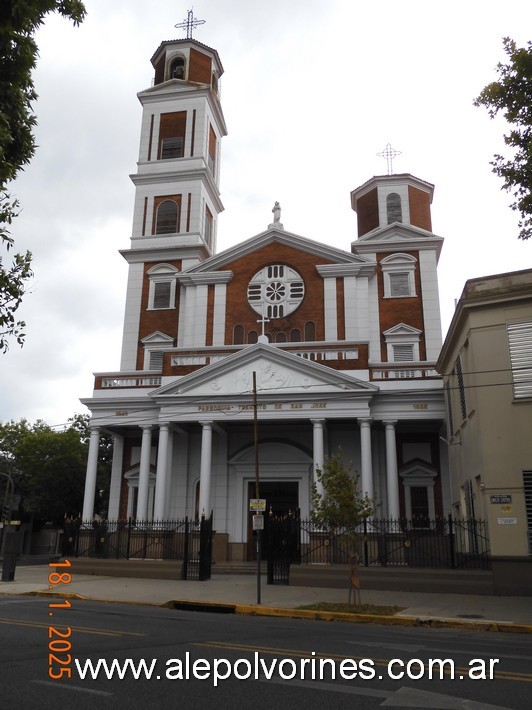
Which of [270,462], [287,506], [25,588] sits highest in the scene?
[270,462]

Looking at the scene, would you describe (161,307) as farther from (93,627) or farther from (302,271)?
(93,627)

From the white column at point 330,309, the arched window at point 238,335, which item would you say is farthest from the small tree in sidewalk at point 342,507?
the arched window at point 238,335

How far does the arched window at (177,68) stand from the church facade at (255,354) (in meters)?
2.00

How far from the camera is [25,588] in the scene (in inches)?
819

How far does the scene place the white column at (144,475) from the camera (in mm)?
29312

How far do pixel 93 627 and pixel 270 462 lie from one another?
63.8ft

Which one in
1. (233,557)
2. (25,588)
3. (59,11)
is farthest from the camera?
(233,557)

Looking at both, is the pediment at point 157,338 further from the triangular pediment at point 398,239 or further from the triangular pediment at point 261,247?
the triangular pediment at point 398,239

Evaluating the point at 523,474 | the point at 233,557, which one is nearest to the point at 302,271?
the point at 233,557

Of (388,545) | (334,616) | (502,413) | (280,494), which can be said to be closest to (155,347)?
(280,494)

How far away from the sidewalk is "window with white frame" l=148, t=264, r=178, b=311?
53.1 ft

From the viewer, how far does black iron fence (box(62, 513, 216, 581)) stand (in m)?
26.4

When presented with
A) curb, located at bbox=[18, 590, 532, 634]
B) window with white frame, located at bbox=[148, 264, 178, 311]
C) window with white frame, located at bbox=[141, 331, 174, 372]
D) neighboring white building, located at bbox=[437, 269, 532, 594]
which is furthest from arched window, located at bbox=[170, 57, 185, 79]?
curb, located at bbox=[18, 590, 532, 634]

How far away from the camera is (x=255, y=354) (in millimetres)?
28578
